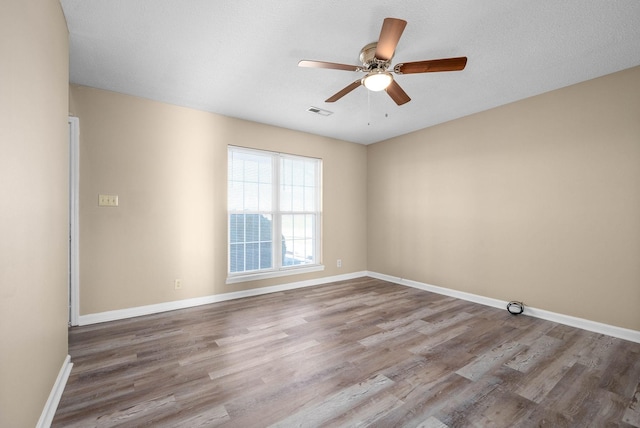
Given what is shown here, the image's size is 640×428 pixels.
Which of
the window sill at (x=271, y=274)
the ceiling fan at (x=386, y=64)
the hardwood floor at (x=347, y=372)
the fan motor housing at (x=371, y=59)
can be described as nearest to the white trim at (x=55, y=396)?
the hardwood floor at (x=347, y=372)

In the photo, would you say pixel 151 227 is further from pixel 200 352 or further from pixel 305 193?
pixel 305 193

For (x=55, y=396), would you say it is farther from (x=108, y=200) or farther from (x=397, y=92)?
(x=397, y=92)

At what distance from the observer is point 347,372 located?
2145mm

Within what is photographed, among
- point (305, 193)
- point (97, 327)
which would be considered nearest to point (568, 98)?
point (305, 193)

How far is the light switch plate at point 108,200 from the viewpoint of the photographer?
3.13 metres

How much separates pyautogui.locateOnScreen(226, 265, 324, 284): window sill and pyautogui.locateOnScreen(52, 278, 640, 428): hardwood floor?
2.31ft

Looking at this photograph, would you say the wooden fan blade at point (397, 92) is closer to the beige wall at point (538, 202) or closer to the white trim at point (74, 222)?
the beige wall at point (538, 202)

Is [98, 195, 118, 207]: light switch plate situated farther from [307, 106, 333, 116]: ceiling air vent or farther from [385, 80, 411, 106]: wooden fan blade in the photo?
[385, 80, 411, 106]: wooden fan blade

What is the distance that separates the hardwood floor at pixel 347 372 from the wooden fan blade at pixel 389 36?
7.90 feet

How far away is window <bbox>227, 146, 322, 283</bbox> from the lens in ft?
13.5

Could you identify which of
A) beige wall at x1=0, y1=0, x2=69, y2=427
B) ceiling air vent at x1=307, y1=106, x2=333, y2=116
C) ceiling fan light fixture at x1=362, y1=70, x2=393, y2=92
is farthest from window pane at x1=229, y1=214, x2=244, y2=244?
ceiling fan light fixture at x1=362, y1=70, x2=393, y2=92

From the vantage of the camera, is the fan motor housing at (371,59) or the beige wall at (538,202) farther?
the beige wall at (538,202)

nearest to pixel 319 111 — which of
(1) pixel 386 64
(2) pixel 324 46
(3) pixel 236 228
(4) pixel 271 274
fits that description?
(2) pixel 324 46

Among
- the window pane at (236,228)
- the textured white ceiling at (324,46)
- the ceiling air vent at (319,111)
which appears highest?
the textured white ceiling at (324,46)
